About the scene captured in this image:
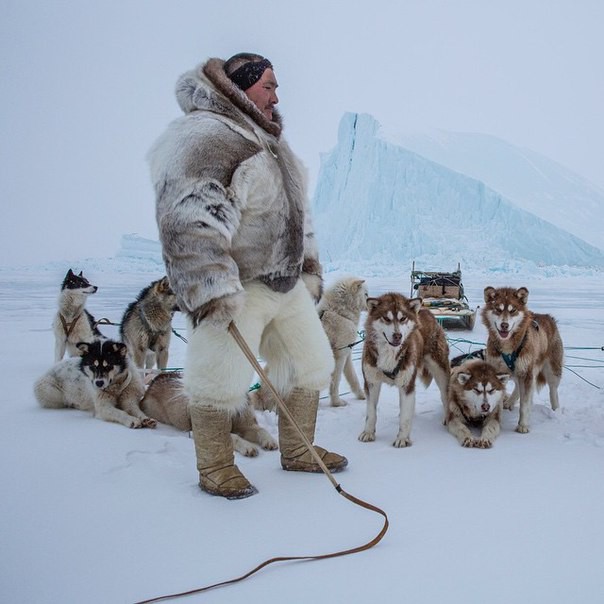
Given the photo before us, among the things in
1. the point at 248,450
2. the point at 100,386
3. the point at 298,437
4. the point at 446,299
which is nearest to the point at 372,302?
the point at 298,437

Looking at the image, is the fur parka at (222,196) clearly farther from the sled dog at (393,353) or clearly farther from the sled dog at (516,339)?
the sled dog at (516,339)

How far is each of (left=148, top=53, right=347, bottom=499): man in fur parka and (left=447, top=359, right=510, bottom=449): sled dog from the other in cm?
85

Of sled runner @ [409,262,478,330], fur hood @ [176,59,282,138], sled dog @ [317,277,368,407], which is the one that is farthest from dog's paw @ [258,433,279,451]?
sled runner @ [409,262,478,330]

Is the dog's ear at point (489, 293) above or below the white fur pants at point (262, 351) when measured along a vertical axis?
above

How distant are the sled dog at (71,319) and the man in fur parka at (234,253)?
2927 millimetres

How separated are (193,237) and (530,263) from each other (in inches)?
710

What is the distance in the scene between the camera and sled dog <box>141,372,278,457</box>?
255cm

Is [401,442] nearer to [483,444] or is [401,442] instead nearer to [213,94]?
[483,444]

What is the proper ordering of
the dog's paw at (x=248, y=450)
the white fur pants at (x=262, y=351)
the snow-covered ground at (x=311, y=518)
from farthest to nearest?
the dog's paw at (x=248, y=450)
the white fur pants at (x=262, y=351)
the snow-covered ground at (x=311, y=518)

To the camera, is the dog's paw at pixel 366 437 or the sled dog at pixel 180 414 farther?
the dog's paw at pixel 366 437

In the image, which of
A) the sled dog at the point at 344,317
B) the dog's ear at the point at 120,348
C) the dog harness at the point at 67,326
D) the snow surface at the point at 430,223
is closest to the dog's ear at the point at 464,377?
the sled dog at the point at 344,317

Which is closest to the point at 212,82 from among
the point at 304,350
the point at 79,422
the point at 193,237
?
the point at 193,237

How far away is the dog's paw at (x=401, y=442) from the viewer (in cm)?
256

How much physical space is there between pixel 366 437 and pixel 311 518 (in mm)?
950
